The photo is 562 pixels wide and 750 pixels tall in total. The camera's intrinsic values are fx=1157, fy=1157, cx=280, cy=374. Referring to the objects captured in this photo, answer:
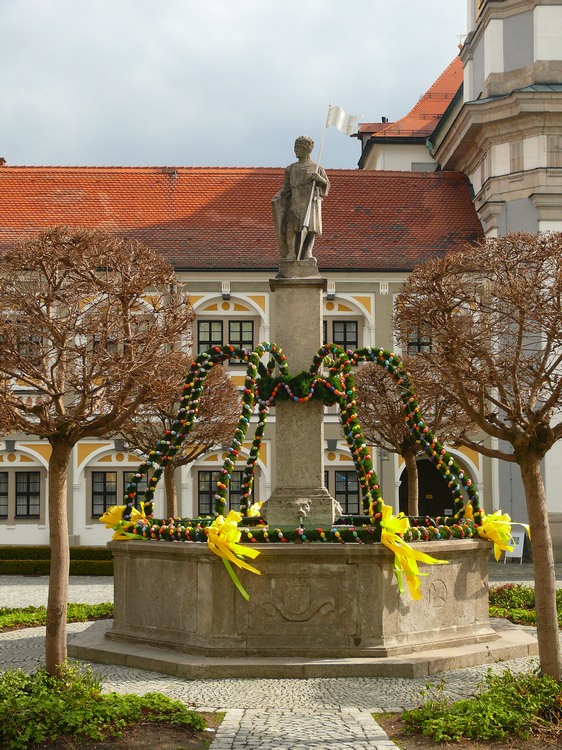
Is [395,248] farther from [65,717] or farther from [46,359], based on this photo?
[65,717]

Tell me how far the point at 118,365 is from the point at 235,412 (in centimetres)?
1455

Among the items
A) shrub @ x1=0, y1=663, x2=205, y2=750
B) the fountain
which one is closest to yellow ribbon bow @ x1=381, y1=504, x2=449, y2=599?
the fountain

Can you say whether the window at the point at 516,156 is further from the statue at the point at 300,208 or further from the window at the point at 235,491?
the statue at the point at 300,208

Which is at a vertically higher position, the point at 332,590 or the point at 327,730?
the point at 332,590

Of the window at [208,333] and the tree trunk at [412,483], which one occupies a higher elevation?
the window at [208,333]

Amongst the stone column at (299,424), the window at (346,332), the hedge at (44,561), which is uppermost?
the window at (346,332)

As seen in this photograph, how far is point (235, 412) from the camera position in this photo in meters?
25.9

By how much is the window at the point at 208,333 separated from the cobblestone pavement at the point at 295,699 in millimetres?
19384

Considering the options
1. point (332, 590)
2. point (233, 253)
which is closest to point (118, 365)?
point (332, 590)

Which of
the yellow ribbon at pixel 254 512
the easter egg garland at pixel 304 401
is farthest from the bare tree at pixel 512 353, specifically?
the yellow ribbon at pixel 254 512

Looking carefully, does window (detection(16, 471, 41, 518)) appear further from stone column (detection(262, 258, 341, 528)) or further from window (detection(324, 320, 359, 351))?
stone column (detection(262, 258, 341, 528))

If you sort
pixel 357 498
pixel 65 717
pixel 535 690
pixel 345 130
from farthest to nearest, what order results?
1. pixel 357 498
2. pixel 345 130
3. pixel 535 690
4. pixel 65 717

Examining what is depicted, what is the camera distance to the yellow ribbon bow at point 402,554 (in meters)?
11.9

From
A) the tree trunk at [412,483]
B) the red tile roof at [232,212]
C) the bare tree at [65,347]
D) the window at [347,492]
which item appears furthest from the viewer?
the red tile roof at [232,212]
